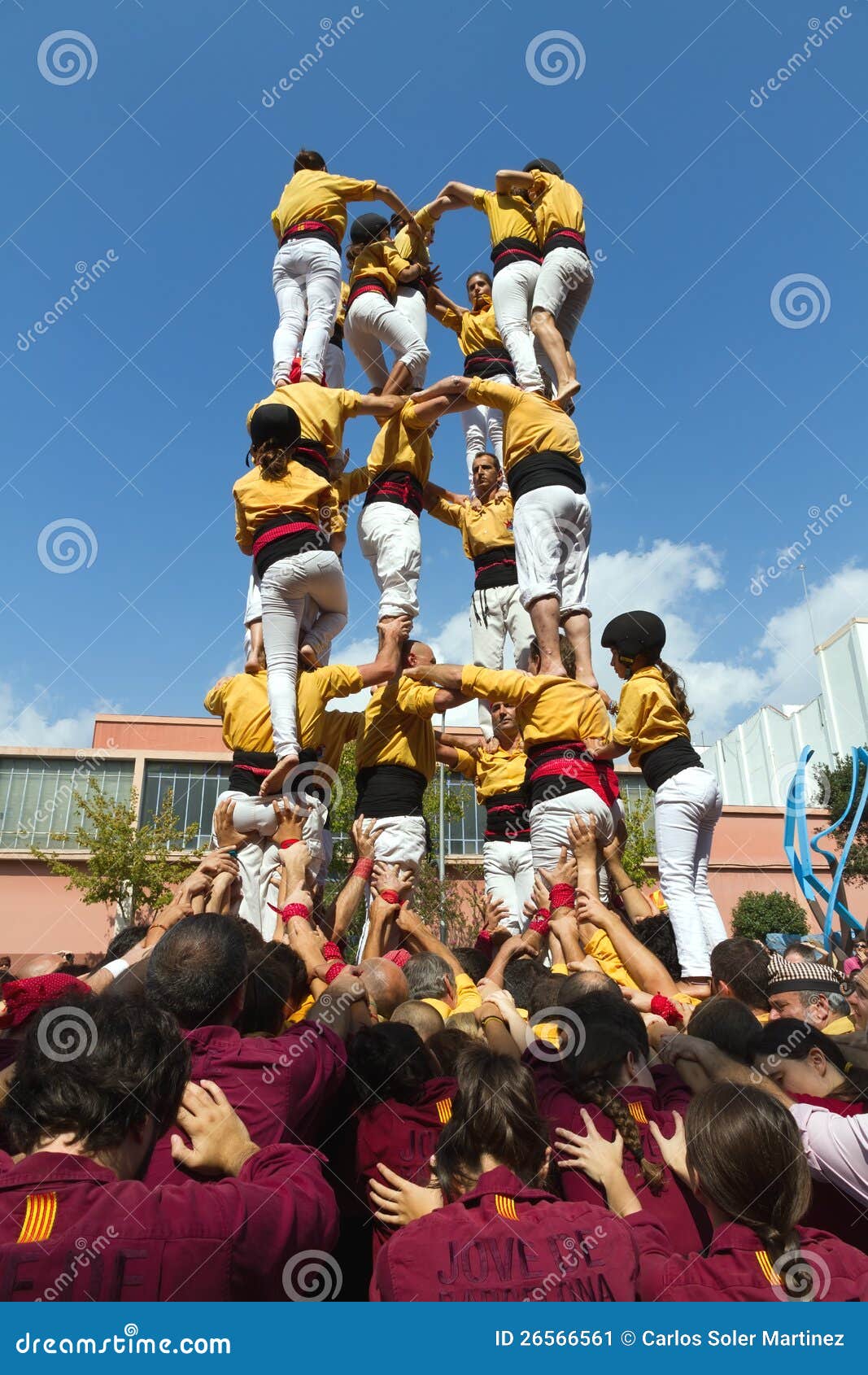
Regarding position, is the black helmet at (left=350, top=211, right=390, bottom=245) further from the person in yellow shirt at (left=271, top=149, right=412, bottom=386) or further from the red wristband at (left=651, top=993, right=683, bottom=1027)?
the red wristband at (left=651, top=993, right=683, bottom=1027)

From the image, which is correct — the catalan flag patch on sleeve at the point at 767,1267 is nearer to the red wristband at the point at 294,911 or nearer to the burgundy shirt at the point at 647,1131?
the burgundy shirt at the point at 647,1131

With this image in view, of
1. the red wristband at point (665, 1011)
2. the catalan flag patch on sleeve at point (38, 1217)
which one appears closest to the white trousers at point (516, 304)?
the red wristband at point (665, 1011)

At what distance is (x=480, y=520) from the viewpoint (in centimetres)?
775

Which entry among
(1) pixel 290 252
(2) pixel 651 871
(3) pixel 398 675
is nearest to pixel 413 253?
(1) pixel 290 252

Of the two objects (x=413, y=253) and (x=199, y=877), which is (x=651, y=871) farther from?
(x=199, y=877)

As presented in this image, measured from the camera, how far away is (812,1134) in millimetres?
2082

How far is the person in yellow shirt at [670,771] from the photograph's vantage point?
5.06 meters

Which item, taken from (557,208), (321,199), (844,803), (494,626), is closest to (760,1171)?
(494,626)

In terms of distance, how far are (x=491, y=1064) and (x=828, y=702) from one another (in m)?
46.8

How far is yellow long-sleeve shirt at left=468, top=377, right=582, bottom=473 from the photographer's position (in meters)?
6.09

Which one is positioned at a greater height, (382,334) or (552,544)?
(382,334)

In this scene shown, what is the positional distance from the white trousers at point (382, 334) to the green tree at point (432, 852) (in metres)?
15.6

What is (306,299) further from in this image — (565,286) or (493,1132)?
(493,1132)

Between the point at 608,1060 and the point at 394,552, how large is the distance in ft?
15.5
